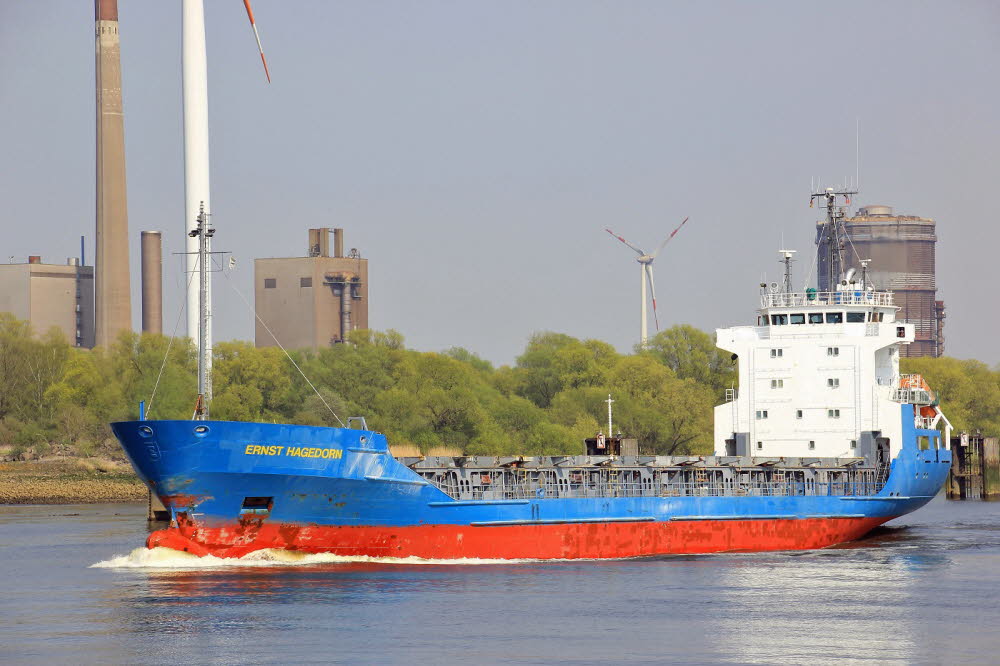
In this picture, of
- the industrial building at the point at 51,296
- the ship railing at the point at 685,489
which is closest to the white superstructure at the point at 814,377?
the ship railing at the point at 685,489

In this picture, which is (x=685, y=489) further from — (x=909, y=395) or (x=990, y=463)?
(x=990, y=463)

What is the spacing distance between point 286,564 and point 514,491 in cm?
707

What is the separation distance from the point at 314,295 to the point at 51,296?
23.3 metres

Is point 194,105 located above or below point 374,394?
above

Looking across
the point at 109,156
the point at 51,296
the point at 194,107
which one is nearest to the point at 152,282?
the point at 51,296

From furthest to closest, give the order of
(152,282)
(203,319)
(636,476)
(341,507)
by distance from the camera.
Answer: (152,282) → (636,476) → (203,319) → (341,507)

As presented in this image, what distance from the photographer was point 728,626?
29.3 meters

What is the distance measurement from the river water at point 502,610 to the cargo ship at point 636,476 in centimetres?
92

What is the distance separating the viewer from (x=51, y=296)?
128m

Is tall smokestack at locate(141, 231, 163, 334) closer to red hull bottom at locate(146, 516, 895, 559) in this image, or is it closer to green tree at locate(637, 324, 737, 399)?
green tree at locate(637, 324, 737, 399)

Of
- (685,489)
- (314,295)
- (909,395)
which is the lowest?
(685,489)

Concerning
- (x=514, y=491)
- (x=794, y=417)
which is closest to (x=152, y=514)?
(x=514, y=491)

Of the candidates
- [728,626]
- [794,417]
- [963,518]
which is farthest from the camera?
[963,518]

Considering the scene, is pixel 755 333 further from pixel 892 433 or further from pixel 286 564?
pixel 286 564
